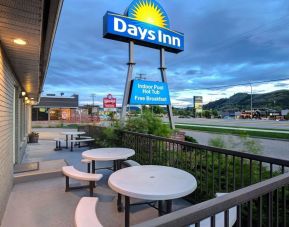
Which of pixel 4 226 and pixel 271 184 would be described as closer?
pixel 271 184

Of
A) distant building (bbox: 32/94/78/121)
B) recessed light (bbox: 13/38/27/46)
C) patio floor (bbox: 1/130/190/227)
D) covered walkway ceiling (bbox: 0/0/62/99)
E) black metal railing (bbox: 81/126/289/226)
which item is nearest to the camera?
covered walkway ceiling (bbox: 0/0/62/99)

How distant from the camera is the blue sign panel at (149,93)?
9.40m

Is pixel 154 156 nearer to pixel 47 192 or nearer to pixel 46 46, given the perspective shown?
pixel 47 192

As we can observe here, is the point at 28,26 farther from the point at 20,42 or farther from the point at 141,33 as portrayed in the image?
the point at 141,33

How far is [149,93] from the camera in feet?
32.2

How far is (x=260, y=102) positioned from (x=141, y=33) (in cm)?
16216

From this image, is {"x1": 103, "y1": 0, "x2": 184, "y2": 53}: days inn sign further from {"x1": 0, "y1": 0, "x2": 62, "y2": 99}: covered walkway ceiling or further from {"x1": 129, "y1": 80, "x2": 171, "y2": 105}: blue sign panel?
{"x1": 0, "y1": 0, "x2": 62, "y2": 99}: covered walkway ceiling

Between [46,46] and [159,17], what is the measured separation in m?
7.38

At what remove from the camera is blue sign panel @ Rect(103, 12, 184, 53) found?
8.79 meters

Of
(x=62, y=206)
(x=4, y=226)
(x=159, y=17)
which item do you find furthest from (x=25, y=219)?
(x=159, y=17)

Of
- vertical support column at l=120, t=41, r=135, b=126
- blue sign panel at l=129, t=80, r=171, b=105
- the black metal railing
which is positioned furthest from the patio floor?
blue sign panel at l=129, t=80, r=171, b=105

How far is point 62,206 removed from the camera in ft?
13.2

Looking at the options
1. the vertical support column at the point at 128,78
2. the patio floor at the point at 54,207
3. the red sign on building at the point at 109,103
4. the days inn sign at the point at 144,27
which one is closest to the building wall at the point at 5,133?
the patio floor at the point at 54,207

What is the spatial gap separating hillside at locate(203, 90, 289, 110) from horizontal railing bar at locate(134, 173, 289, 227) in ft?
398
